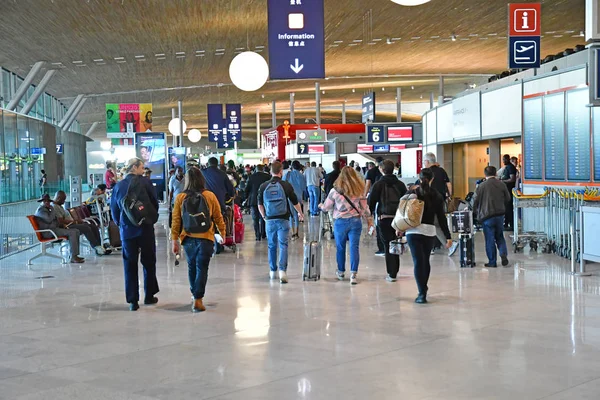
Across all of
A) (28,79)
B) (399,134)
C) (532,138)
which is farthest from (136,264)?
(399,134)

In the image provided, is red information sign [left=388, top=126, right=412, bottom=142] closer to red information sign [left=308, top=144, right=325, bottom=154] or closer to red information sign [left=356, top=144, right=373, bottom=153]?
red information sign [left=308, top=144, right=325, bottom=154]

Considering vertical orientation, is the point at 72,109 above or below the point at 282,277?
above

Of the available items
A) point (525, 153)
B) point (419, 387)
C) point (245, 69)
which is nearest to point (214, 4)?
point (245, 69)

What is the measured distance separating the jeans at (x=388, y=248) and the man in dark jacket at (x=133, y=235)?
130 inches

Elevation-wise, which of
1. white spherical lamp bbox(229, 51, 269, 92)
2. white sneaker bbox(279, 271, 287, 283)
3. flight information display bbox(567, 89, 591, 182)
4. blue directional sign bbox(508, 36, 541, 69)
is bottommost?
white sneaker bbox(279, 271, 287, 283)

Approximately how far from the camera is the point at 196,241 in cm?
912

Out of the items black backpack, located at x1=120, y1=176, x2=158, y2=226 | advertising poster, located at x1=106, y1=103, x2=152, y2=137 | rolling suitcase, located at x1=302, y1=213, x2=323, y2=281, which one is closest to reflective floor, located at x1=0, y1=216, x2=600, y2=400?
rolling suitcase, located at x1=302, y1=213, x2=323, y2=281

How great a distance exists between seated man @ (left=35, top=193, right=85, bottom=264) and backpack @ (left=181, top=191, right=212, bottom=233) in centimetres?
568

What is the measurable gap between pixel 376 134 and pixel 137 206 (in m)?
23.4

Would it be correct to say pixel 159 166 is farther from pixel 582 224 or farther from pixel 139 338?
pixel 139 338

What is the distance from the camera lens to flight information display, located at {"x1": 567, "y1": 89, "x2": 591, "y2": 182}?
1394 cm

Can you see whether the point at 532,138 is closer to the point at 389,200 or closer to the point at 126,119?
the point at 389,200

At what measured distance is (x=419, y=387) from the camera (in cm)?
579

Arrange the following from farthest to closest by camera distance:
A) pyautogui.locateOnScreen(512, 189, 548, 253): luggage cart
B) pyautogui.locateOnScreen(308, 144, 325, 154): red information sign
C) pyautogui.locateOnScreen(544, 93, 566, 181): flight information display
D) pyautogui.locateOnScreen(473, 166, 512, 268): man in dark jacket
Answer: pyautogui.locateOnScreen(308, 144, 325, 154): red information sign → pyautogui.locateOnScreen(544, 93, 566, 181): flight information display → pyautogui.locateOnScreen(512, 189, 548, 253): luggage cart → pyautogui.locateOnScreen(473, 166, 512, 268): man in dark jacket
